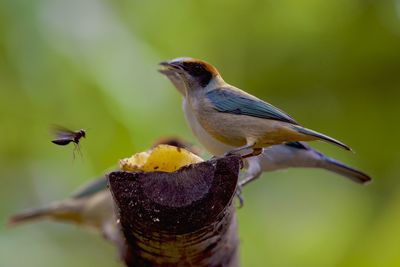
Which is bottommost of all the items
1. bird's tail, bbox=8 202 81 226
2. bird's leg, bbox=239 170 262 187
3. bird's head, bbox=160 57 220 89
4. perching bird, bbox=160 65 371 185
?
bird's tail, bbox=8 202 81 226

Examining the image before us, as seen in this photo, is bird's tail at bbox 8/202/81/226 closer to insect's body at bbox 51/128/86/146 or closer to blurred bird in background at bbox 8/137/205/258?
blurred bird in background at bbox 8/137/205/258

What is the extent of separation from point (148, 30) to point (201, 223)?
12.1 ft

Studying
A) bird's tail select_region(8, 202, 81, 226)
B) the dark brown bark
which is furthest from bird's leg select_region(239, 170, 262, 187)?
bird's tail select_region(8, 202, 81, 226)

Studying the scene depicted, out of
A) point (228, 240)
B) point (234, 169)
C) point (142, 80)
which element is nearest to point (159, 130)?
point (142, 80)

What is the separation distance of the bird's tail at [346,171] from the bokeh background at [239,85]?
0.63 meters

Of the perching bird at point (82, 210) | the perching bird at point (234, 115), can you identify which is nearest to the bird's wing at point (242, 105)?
the perching bird at point (234, 115)

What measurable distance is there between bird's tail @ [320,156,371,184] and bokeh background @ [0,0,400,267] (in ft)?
2.08

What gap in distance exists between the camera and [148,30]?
17.9ft

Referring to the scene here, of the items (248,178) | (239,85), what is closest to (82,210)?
(239,85)

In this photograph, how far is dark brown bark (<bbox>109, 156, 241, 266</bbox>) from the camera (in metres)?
1.89

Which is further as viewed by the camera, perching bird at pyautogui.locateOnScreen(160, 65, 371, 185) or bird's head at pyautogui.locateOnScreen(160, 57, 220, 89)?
perching bird at pyautogui.locateOnScreen(160, 65, 371, 185)

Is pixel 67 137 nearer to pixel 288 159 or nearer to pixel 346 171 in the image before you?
pixel 288 159

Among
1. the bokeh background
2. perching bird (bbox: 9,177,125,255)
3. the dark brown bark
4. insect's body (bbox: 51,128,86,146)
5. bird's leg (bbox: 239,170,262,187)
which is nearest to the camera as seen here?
the dark brown bark

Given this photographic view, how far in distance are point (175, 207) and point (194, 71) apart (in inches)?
51.5
